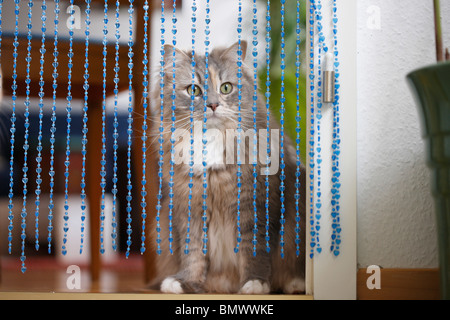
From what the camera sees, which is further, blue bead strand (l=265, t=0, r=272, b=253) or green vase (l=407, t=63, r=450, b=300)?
blue bead strand (l=265, t=0, r=272, b=253)

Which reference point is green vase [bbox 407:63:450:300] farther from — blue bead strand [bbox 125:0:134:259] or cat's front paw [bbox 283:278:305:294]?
blue bead strand [bbox 125:0:134:259]

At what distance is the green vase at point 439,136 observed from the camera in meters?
0.79

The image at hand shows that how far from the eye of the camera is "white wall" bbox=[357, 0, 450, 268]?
119 cm

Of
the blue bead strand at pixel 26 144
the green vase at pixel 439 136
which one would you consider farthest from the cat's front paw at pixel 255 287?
the blue bead strand at pixel 26 144

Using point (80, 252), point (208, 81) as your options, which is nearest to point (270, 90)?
point (208, 81)

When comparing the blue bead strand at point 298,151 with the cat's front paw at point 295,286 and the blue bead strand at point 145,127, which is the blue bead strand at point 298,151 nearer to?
the cat's front paw at point 295,286

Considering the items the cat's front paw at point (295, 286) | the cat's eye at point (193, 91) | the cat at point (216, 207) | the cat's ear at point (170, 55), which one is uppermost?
the cat's ear at point (170, 55)

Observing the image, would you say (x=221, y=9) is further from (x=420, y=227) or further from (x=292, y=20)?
(x=420, y=227)

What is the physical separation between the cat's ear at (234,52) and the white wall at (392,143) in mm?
316

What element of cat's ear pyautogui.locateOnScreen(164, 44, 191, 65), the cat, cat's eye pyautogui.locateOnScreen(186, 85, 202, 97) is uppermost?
cat's ear pyautogui.locateOnScreen(164, 44, 191, 65)

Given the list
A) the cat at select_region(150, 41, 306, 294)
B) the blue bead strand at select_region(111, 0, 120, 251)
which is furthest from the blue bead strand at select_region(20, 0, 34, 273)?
the cat at select_region(150, 41, 306, 294)

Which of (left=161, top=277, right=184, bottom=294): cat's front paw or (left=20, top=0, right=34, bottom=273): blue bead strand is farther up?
(left=20, top=0, right=34, bottom=273): blue bead strand

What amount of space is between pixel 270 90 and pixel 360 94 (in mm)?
245

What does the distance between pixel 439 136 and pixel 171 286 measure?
0.74 metres
